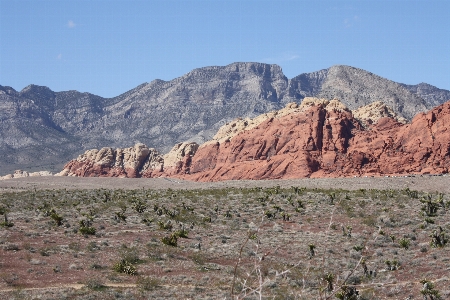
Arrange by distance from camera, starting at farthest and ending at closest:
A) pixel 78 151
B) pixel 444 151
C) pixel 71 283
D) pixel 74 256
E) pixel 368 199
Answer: pixel 78 151 < pixel 444 151 < pixel 368 199 < pixel 74 256 < pixel 71 283

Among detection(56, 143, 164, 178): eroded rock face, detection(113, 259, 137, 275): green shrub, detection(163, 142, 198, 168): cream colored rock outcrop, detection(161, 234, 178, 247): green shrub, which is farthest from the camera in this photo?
detection(56, 143, 164, 178): eroded rock face

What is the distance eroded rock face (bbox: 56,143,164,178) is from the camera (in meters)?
119

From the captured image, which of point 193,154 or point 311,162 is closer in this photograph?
point 311,162

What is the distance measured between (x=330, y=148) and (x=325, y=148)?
1051 mm

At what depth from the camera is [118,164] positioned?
122938 millimetres

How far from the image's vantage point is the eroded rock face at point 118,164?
119 meters

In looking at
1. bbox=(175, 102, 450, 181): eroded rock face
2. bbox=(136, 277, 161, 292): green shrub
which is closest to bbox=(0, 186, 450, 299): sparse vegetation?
bbox=(136, 277, 161, 292): green shrub

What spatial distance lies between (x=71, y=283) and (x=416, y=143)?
229ft

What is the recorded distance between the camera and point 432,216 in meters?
37.0

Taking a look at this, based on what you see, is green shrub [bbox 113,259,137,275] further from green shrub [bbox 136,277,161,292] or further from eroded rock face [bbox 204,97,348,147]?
eroded rock face [bbox 204,97,348,147]

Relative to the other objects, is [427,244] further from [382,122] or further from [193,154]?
[193,154]

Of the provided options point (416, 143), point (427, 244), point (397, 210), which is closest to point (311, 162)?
point (416, 143)

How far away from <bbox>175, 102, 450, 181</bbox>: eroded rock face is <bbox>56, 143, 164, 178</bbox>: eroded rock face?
70.0ft

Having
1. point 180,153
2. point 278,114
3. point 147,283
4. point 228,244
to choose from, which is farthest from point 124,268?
point 180,153
